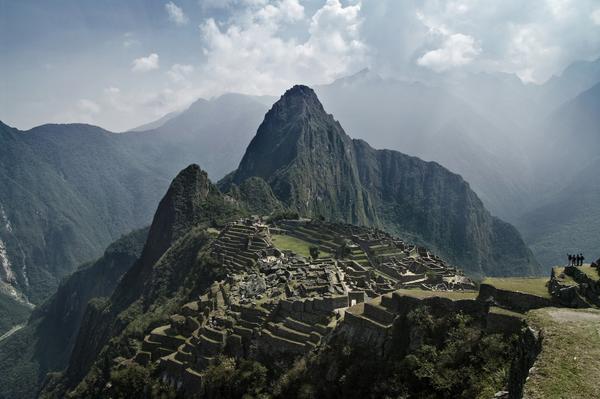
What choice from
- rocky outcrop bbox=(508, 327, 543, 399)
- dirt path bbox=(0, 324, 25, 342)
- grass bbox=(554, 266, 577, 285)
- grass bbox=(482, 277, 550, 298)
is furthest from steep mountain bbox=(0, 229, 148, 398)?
rocky outcrop bbox=(508, 327, 543, 399)

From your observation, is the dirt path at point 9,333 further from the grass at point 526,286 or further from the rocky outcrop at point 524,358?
the rocky outcrop at point 524,358

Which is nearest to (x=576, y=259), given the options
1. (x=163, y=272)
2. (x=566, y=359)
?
(x=566, y=359)

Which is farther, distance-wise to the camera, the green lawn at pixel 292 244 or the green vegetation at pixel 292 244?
the green vegetation at pixel 292 244

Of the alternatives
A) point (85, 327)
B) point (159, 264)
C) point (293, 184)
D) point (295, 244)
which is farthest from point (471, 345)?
point (293, 184)

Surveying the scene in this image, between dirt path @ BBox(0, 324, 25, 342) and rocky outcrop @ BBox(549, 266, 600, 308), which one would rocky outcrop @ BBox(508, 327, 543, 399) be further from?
dirt path @ BBox(0, 324, 25, 342)

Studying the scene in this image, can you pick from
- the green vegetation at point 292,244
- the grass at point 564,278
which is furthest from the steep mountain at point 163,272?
the grass at point 564,278

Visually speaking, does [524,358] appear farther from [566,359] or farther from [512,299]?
[512,299]
